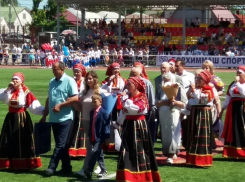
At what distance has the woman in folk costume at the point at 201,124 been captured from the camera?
34.0ft

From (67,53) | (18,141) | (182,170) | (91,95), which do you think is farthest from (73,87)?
(67,53)

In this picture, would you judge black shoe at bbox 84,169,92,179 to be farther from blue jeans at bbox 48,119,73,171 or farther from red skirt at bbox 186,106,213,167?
red skirt at bbox 186,106,213,167

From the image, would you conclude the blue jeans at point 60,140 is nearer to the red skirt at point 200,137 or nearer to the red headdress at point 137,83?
the red headdress at point 137,83

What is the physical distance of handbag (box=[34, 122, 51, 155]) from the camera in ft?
31.7

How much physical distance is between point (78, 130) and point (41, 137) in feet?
4.68

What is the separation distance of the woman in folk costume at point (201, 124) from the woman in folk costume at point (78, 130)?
1.93m

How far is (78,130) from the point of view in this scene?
1104cm

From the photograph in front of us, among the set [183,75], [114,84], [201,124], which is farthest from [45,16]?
[201,124]

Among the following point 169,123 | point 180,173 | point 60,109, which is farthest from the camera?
point 169,123

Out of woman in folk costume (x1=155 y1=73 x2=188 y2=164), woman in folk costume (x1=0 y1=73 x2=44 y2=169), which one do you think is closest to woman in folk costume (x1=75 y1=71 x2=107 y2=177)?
woman in folk costume (x1=0 y1=73 x2=44 y2=169)

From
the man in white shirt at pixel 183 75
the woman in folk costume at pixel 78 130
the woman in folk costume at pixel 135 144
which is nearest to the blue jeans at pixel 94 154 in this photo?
the woman in folk costume at pixel 135 144

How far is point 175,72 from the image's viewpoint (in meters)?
12.2

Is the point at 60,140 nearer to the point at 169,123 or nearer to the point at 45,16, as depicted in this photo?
the point at 169,123

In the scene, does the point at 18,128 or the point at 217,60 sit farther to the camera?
the point at 217,60
